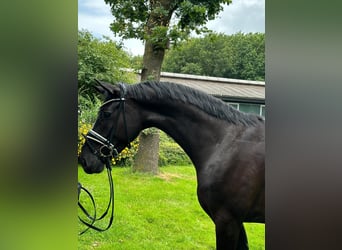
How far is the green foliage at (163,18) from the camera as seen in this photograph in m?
1.79

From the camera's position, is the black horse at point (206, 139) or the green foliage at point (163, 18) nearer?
the black horse at point (206, 139)

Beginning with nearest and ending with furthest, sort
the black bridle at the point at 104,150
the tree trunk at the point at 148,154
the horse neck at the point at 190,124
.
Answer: the black bridle at the point at 104,150 → the horse neck at the point at 190,124 → the tree trunk at the point at 148,154

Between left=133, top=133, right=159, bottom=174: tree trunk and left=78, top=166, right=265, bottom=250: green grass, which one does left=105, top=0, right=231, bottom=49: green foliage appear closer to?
left=133, top=133, right=159, bottom=174: tree trunk

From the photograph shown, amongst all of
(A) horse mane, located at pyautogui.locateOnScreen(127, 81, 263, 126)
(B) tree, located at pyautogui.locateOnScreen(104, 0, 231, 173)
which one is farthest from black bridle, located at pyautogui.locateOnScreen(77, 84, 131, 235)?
(B) tree, located at pyautogui.locateOnScreen(104, 0, 231, 173)

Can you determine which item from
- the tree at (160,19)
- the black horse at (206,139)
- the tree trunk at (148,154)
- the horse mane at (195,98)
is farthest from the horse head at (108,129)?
the tree at (160,19)

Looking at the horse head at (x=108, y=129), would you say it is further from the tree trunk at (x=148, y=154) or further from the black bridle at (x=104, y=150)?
the tree trunk at (x=148, y=154)

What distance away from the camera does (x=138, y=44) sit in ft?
6.08

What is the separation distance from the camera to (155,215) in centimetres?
186

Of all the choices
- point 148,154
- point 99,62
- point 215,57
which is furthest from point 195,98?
point 99,62

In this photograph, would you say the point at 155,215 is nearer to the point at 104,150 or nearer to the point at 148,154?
the point at 148,154

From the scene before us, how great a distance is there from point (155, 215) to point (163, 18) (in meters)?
1.15

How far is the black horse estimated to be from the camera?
1.67 metres
